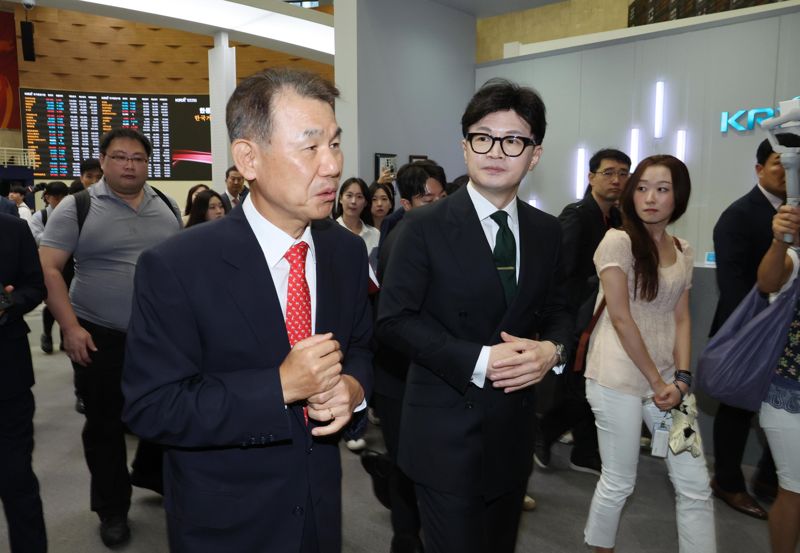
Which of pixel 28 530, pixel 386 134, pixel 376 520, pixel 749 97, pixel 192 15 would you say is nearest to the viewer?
pixel 28 530

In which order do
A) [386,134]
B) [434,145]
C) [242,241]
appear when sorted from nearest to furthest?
[242,241], [386,134], [434,145]

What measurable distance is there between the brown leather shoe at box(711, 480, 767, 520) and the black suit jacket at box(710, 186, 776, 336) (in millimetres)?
1006

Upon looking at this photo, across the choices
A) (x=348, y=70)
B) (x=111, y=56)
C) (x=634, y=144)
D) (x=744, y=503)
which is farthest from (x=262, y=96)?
(x=111, y=56)

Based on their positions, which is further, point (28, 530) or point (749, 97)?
point (749, 97)

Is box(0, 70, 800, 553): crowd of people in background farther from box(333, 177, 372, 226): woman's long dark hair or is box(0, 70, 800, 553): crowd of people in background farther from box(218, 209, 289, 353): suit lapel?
box(333, 177, 372, 226): woman's long dark hair

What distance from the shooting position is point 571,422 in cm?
380

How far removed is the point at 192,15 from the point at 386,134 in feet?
11.0

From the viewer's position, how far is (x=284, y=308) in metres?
1.34

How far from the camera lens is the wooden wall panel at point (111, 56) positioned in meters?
13.1

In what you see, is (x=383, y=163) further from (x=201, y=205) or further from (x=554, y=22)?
(x=554, y=22)

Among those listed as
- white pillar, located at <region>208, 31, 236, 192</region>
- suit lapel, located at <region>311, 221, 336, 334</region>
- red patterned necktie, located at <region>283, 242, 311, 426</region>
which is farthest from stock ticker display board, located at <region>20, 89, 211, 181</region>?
red patterned necktie, located at <region>283, 242, 311, 426</region>

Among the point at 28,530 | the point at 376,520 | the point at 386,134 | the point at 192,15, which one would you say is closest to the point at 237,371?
the point at 28,530

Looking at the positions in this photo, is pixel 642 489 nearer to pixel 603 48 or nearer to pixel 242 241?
pixel 242 241

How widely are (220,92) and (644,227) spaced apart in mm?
7776
